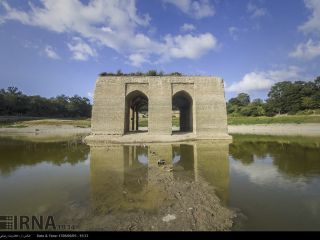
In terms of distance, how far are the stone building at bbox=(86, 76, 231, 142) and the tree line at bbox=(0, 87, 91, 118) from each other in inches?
1911

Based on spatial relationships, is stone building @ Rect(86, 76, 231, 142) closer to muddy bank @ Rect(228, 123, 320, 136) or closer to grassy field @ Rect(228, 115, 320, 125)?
muddy bank @ Rect(228, 123, 320, 136)

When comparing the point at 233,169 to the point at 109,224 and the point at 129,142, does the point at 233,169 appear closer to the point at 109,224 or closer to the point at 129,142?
the point at 109,224

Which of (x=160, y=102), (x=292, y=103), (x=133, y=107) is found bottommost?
(x=160, y=102)

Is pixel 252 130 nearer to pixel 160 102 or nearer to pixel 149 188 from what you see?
pixel 160 102

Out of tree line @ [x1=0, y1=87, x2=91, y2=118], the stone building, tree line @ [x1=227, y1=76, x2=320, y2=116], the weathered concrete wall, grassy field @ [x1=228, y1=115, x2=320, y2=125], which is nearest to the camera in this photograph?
the stone building

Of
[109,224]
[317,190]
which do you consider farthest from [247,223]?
[317,190]

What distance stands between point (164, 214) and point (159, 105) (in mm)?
19528

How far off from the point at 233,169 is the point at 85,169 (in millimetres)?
6833

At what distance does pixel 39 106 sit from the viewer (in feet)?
226

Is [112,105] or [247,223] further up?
[112,105]

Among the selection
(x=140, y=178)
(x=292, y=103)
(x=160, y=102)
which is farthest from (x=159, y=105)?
(x=292, y=103)

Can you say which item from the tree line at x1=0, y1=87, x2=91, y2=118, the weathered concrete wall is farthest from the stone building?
the tree line at x1=0, y1=87, x2=91, y2=118

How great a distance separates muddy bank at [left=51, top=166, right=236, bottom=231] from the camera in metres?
4.84

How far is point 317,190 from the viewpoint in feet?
23.9
